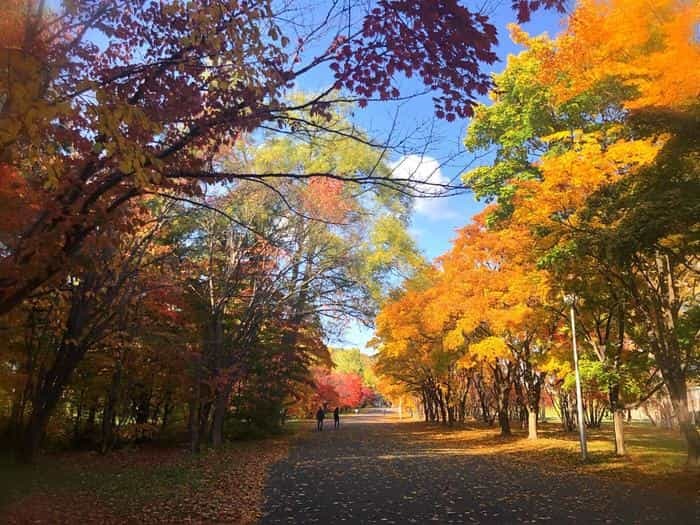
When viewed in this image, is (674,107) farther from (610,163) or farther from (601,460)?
(601,460)

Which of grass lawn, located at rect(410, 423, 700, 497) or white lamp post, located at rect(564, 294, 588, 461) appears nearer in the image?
grass lawn, located at rect(410, 423, 700, 497)

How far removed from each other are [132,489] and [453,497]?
596cm

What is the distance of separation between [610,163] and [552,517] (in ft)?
27.3

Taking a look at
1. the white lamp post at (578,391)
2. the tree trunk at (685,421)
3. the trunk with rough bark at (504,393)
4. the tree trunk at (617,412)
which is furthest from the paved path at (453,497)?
the trunk with rough bark at (504,393)

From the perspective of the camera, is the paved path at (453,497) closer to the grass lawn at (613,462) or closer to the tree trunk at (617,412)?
the grass lawn at (613,462)

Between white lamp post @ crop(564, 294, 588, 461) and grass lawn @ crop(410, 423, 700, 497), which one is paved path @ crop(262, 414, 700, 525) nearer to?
grass lawn @ crop(410, 423, 700, 497)

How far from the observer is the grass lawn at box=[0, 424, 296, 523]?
772 cm

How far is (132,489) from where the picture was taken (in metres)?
9.99

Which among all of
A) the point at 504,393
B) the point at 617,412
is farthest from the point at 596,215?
the point at 504,393

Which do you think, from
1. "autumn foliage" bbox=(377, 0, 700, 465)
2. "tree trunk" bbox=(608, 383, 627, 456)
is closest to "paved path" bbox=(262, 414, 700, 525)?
"tree trunk" bbox=(608, 383, 627, 456)

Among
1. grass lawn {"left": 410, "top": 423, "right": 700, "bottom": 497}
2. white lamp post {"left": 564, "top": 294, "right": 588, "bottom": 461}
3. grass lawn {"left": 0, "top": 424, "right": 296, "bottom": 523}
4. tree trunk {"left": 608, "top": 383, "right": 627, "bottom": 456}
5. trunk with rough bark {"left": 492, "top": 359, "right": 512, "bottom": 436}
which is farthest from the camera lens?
trunk with rough bark {"left": 492, "top": 359, "right": 512, "bottom": 436}

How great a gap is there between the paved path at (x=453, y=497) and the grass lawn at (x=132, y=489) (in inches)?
29.0

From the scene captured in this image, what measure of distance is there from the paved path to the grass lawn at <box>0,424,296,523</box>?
74 cm

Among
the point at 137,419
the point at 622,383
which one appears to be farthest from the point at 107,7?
the point at 137,419
